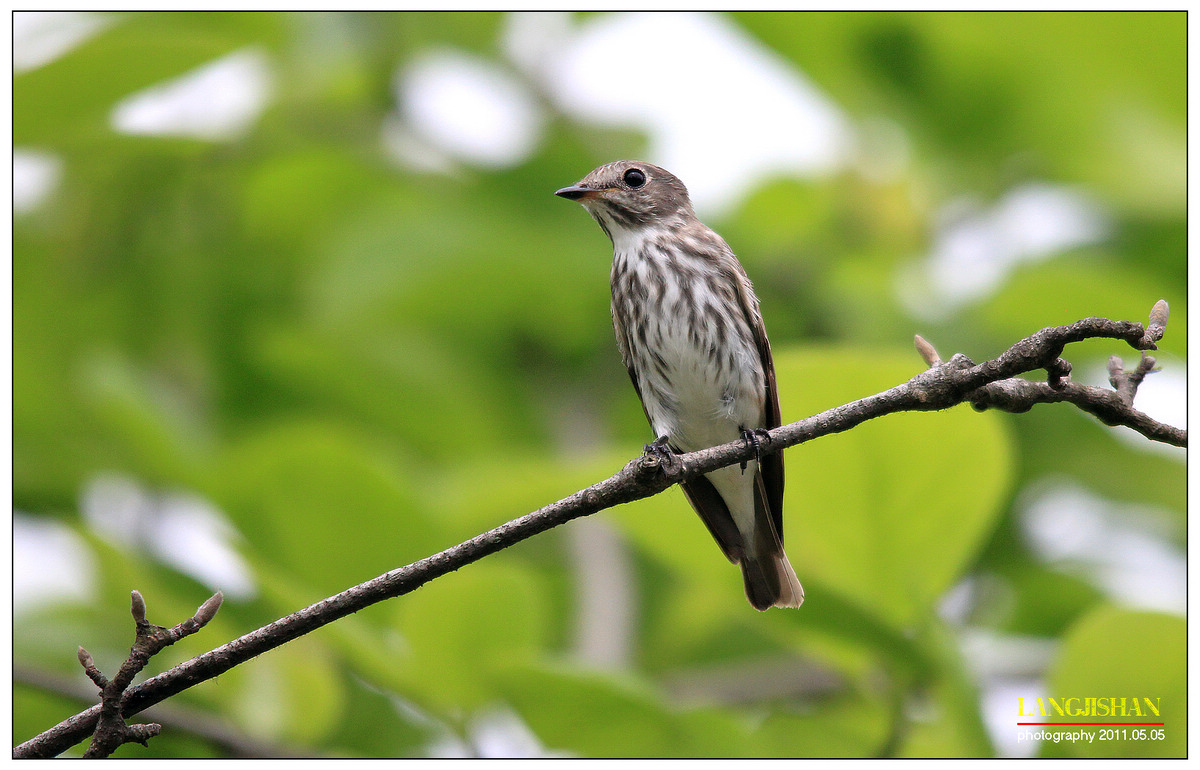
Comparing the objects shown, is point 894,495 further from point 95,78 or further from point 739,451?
point 95,78

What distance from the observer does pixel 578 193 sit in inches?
150

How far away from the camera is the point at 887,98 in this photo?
4754 millimetres

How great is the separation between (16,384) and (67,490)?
0.48m

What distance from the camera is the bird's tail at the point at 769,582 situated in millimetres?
3150

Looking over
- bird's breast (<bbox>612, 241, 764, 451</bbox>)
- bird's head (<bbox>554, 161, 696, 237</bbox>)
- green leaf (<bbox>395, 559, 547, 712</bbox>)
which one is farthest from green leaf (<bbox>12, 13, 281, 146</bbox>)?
green leaf (<bbox>395, 559, 547, 712</bbox>)

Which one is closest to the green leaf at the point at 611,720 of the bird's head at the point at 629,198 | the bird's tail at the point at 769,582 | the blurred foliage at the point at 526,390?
the blurred foliage at the point at 526,390

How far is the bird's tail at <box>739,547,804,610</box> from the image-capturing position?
3.15 m

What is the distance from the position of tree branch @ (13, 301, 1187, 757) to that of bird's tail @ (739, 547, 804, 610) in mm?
1143

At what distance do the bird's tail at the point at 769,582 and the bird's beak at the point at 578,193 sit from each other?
1301mm

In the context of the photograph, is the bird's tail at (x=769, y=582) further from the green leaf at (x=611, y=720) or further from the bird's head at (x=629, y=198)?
the bird's head at (x=629, y=198)

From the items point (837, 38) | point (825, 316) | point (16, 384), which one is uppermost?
point (837, 38)

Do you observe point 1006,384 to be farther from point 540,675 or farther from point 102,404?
point 102,404

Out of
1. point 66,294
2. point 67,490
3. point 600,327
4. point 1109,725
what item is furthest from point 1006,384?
point 66,294

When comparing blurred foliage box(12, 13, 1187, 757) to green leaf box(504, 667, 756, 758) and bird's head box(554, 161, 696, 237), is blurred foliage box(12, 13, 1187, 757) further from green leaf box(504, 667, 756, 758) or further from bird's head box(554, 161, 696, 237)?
bird's head box(554, 161, 696, 237)
